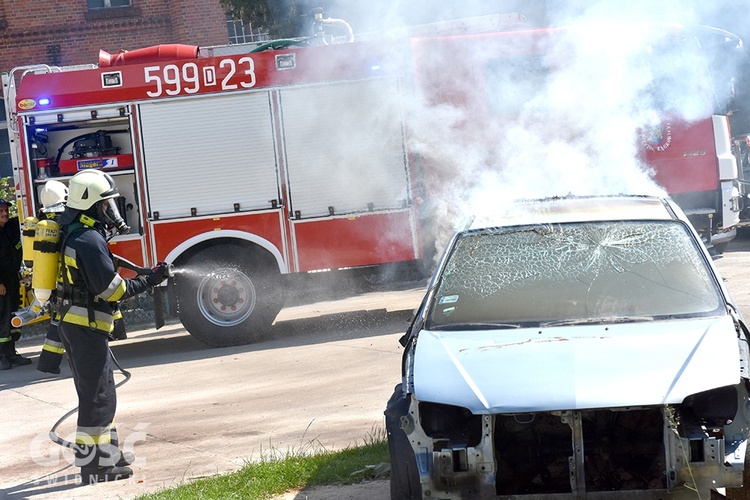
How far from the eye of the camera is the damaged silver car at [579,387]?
12.6ft

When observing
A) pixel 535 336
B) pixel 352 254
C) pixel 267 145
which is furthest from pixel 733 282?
pixel 535 336

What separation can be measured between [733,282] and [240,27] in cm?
1189

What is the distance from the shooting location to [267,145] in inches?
421

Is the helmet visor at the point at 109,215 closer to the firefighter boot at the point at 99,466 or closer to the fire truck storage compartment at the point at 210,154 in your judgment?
the firefighter boot at the point at 99,466

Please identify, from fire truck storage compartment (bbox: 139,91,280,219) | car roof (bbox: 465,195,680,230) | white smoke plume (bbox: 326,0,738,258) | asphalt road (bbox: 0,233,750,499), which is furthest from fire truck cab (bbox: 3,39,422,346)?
car roof (bbox: 465,195,680,230)

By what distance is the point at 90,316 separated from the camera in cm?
586

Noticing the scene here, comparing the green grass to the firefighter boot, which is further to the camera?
the firefighter boot

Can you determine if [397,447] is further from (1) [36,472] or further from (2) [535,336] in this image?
(1) [36,472]

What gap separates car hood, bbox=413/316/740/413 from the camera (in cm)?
386

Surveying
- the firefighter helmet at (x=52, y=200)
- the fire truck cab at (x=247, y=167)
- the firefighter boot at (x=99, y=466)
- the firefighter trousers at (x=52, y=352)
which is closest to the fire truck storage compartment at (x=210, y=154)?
the fire truck cab at (x=247, y=167)

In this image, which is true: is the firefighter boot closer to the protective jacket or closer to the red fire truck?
the protective jacket

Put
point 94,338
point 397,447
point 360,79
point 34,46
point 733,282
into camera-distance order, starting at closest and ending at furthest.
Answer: point 397,447 < point 94,338 < point 360,79 < point 733,282 < point 34,46

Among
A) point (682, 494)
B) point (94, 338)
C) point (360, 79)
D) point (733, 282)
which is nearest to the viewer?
point (682, 494)

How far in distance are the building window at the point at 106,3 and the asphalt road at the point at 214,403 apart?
9.57 metres
